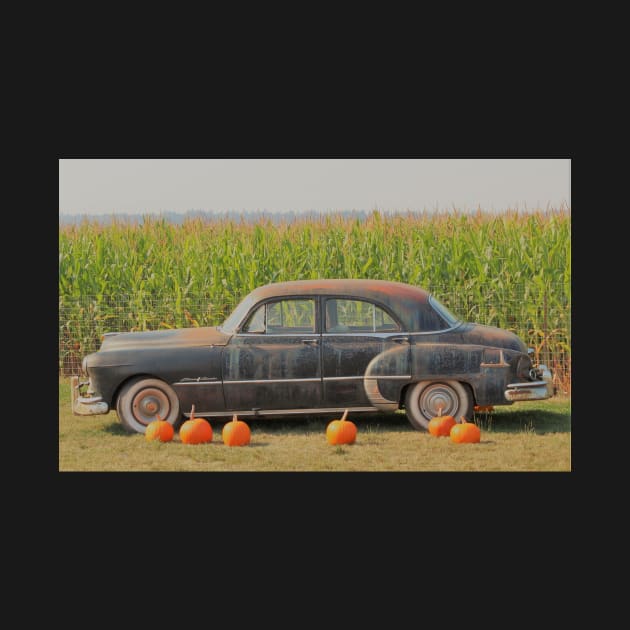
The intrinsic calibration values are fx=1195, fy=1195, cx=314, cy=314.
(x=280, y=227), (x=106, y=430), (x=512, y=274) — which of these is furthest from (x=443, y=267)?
(x=106, y=430)

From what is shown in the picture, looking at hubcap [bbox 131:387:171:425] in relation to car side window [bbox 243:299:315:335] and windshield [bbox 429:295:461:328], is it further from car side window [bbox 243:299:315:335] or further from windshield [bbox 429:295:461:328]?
windshield [bbox 429:295:461:328]

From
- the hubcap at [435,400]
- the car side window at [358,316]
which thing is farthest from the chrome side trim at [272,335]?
the hubcap at [435,400]

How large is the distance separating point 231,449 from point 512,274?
4.07 meters

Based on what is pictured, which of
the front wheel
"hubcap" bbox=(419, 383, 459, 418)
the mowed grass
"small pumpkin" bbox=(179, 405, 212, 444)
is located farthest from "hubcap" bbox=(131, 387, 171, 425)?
"hubcap" bbox=(419, 383, 459, 418)

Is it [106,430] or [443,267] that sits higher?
[443,267]

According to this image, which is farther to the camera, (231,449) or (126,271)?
(126,271)

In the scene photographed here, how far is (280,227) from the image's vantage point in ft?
43.4

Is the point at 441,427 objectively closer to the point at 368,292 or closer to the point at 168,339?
the point at 368,292

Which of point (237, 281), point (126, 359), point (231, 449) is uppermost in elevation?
point (237, 281)

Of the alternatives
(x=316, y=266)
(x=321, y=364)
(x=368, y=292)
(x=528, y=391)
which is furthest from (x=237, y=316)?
(x=528, y=391)

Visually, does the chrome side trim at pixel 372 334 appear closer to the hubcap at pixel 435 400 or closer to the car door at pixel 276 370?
the car door at pixel 276 370

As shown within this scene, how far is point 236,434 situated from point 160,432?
0.75 meters

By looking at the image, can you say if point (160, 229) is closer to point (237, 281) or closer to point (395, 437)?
point (237, 281)

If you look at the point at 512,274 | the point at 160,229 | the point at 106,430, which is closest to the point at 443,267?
the point at 512,274
